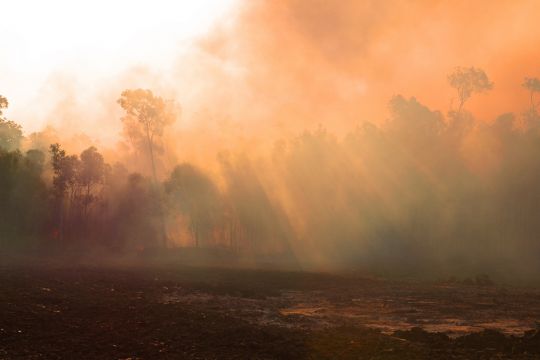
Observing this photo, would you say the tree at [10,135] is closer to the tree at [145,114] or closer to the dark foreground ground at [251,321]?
the tree at [145,114]

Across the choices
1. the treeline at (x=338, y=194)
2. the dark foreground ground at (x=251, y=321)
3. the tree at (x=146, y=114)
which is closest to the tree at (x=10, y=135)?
the treeline at (x=338, y=194)

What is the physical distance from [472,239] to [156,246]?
6687cm

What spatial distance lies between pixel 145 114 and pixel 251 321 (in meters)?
84.4

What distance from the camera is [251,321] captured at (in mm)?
31125

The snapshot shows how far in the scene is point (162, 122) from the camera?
109625 millimetres

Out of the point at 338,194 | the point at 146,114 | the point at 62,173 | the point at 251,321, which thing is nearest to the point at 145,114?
the point at 146,114

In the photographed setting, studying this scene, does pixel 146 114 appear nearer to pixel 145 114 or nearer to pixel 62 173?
pixel 145 114

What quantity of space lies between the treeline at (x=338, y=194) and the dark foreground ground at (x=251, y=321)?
5049 centimetres

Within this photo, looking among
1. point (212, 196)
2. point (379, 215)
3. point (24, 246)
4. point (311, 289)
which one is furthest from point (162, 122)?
point (311, 289)

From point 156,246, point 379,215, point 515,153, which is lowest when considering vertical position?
point 156,246

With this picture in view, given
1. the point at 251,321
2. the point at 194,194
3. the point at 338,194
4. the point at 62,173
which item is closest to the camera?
the point at 251,321

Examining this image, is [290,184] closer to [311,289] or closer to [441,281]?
[441,281]

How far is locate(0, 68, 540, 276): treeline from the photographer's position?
9819cm

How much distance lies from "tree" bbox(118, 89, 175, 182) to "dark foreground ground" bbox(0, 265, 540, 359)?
6431 centimetres
